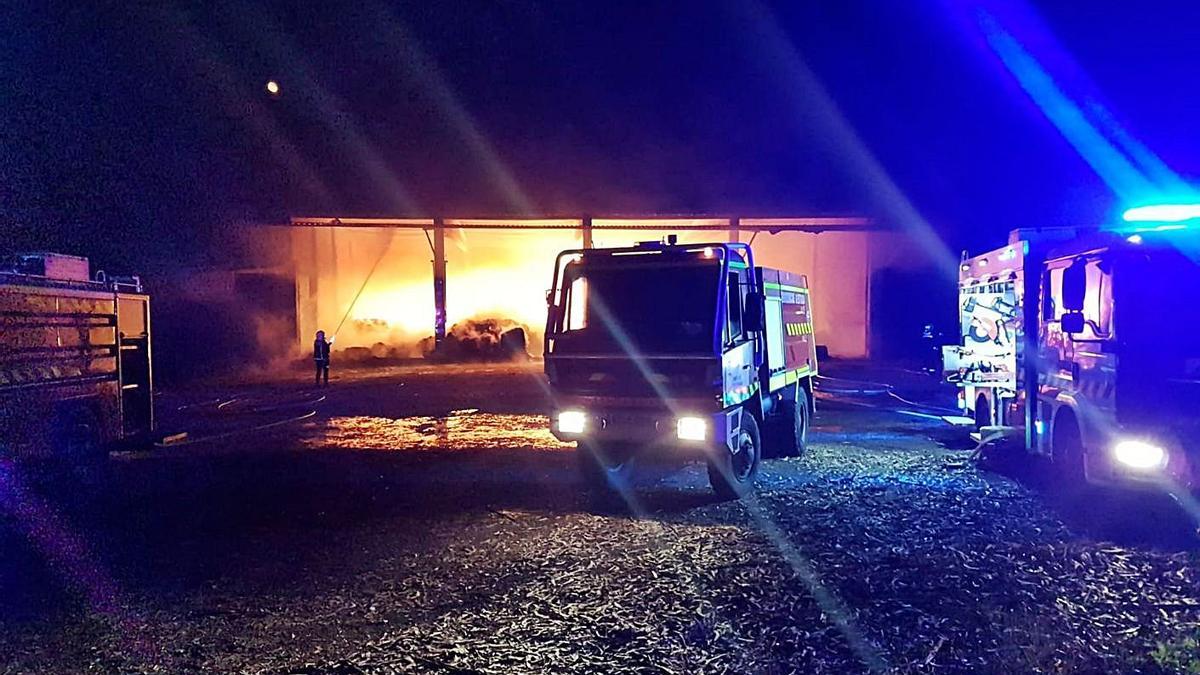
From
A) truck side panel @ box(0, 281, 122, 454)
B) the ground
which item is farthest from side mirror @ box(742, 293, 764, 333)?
truck side panel @ box(0, 281, 122, 454)

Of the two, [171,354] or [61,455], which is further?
[171,354]

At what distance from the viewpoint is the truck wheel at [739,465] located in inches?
330

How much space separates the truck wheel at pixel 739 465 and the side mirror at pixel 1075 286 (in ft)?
11.0

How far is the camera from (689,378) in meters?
7.89

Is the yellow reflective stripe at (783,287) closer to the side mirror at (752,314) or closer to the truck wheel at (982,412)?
the side mirror at (752,314)

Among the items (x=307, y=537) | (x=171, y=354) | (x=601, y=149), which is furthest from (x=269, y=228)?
(x=307, y=537)

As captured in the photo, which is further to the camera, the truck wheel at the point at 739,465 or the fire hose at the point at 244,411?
the fire hose at the point at 244,411

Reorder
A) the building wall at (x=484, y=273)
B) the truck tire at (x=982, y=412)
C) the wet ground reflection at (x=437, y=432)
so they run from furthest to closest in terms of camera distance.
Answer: the building wall at (x=484, y=273) → the wet ground reflection at (x=437, y=432) → the truck tire at (x=982, y=412)

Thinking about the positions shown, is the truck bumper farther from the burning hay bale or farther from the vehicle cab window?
the burning hay bale

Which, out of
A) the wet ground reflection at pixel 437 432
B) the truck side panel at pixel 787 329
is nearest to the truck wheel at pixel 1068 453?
the truck side panel at pixel 787 329

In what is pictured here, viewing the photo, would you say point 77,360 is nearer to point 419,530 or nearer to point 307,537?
point 307,537

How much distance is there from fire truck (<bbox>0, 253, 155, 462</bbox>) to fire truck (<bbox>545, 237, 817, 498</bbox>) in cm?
553

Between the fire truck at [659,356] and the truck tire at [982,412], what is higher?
the fire truck at [659,356]

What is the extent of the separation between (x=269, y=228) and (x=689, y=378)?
82.9 ft
